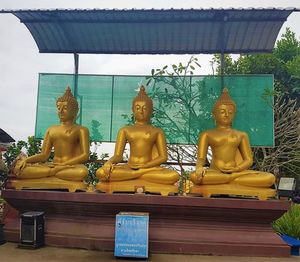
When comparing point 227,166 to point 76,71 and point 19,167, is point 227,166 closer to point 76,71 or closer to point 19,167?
point 19,167

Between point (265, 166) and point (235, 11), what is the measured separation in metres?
7.09

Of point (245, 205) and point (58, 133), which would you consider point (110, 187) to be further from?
point (245, 205)

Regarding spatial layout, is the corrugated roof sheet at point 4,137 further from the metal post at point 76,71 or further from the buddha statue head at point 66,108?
the buddha statue head at point 66,108

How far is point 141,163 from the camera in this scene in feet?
21.8

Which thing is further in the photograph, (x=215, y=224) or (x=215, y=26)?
(x=215, y=26)

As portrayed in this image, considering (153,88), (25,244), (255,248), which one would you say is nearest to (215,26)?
(153,88)

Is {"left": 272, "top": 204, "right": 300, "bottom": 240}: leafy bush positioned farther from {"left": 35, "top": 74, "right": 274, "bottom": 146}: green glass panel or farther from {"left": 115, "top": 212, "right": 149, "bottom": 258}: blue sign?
{"left": 115, "top": 212, "right": 149, "bottom": 258}: blue sign

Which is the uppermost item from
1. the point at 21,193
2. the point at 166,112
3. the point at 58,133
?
the point at 166,112

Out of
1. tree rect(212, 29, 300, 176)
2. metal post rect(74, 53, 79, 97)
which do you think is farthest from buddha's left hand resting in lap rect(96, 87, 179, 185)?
tree rect(212, 29, 300, 176)

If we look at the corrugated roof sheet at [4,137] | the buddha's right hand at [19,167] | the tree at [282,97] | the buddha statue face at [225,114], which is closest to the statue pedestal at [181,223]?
the buddha's right hand at [19,167]

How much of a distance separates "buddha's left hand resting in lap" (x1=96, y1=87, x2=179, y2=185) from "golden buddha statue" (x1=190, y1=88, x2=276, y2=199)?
50 centimetres

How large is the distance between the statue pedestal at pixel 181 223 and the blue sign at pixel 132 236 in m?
0.46

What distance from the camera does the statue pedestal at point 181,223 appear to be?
19.0ft

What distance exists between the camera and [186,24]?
324 inches
